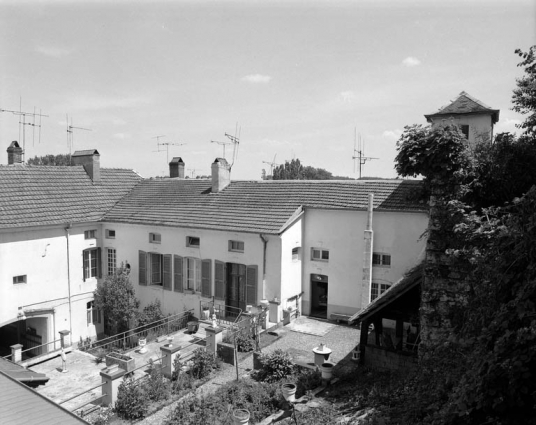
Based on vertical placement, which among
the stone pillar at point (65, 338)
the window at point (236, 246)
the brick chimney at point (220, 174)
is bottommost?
the stone pillar at point (65, 338)

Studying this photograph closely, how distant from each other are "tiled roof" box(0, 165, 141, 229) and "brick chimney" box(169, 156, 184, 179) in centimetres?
371

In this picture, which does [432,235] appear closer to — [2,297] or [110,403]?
[110,403]

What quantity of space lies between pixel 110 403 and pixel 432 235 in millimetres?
10805

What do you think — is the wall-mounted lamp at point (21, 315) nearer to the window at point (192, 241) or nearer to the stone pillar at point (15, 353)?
the stone pillar at point (15, 353)

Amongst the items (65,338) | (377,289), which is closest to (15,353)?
(65,338)

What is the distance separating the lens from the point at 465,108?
56.5 ft

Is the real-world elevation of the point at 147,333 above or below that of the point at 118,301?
below

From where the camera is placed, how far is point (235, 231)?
19453 mm

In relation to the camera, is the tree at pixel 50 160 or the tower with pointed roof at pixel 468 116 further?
the tree at pixel 50 160

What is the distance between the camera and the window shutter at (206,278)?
67.5 feet

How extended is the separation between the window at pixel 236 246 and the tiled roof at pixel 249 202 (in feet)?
2.89

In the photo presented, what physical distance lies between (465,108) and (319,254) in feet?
A: 30.7

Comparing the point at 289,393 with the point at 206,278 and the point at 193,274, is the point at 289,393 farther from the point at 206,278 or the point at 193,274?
the point at 193,274

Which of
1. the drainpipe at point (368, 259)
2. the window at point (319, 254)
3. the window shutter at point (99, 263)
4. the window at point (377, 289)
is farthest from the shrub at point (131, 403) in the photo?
the window shutter at point (99, 263)
